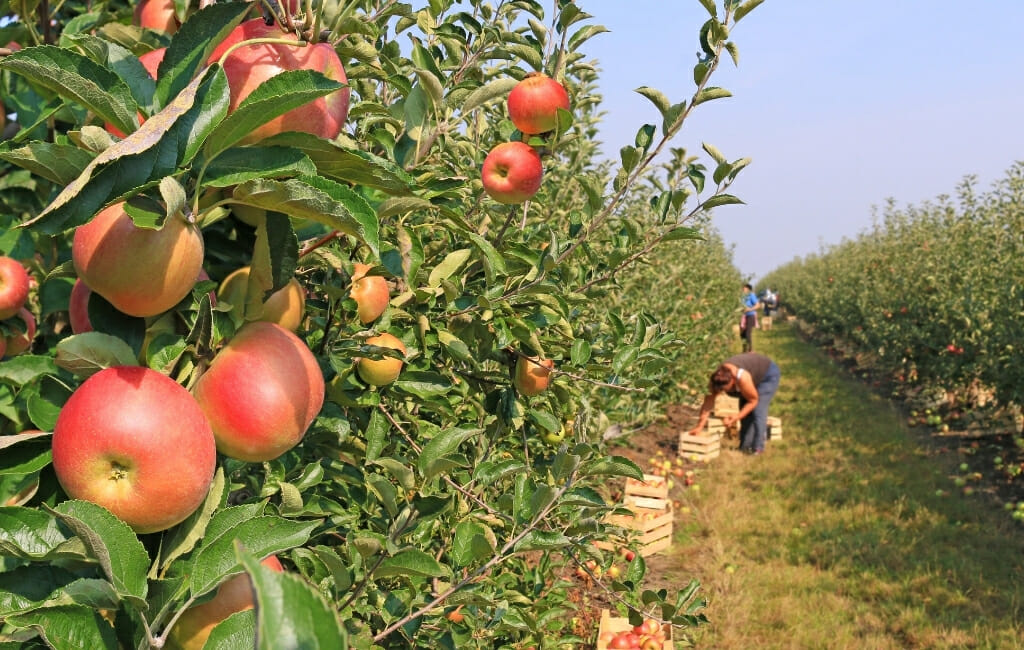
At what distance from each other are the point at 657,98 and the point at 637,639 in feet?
9.33

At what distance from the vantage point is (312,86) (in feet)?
2.32

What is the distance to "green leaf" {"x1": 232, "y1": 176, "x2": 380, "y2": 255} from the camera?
0.71 meters

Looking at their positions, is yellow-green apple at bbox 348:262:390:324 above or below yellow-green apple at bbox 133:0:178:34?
below

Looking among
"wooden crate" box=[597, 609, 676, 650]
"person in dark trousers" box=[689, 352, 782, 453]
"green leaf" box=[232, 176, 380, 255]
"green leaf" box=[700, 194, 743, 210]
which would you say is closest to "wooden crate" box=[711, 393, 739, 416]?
"person in dark trousers" box=[689, 352, 782, 453]

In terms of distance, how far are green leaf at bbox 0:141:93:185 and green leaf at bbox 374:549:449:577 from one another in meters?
0.67

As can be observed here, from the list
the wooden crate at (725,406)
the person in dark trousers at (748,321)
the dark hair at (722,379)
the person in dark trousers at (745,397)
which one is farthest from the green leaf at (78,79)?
the person in dark trousers at (748,321)

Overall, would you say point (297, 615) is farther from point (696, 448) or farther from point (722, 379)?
point (722, 379)

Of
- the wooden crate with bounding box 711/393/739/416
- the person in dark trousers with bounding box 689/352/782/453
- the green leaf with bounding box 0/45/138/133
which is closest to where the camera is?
the green leaf with bounding box 0/45/138/133

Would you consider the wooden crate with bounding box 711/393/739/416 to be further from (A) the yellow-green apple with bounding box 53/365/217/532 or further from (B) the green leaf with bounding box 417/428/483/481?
(A) the yellow-green apple with bounding box 53/365/217/532

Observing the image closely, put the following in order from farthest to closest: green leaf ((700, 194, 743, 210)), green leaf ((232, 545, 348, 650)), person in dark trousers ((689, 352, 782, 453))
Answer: person in dark trousers ((689, 352, 782, 453)) → green leaf ((700, 194, 743, 210)) → green leaf ((232, 545, 348, 650))

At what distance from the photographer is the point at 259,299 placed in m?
0.89

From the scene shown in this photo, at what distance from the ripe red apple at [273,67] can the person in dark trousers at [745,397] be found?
855cm

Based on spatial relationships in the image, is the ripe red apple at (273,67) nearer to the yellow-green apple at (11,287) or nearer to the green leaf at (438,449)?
the green leaf at (438,449)

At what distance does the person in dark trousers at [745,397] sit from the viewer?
9031 millimetres
